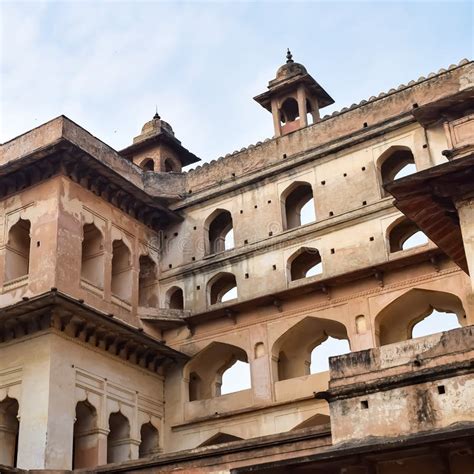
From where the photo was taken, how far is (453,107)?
55.6 ft

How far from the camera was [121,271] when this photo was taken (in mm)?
19500

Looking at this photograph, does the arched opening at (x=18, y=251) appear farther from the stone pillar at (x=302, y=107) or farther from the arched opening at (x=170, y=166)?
the stone pillar at (x=302, y=107)

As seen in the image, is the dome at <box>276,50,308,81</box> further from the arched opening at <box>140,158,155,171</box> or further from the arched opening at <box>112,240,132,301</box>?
the arched opening at <box>112,240,132,301</box>

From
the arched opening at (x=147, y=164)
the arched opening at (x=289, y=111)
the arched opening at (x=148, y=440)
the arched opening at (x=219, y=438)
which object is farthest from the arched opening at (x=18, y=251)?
the arched opening at (x=289, y=111)

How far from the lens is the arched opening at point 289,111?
22.1m

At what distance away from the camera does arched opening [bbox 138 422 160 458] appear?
18.5m

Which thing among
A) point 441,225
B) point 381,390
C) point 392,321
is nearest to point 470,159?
point 441,225

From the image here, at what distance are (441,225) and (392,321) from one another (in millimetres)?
6028

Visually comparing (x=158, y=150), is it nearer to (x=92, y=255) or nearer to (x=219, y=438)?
(x=92, y=255)

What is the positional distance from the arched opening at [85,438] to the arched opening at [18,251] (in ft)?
9.98

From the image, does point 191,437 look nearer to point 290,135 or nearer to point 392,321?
point 392,321

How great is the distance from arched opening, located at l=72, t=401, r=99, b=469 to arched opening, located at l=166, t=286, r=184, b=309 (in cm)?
360

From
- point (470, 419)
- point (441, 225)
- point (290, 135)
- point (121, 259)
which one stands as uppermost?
point (290, 135)

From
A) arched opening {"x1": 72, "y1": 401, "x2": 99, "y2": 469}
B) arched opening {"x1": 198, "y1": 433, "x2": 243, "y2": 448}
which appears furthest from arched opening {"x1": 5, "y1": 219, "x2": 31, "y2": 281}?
arched opening {"x1": 198, "y1": 433, "x2": 243, "y2": 448}
